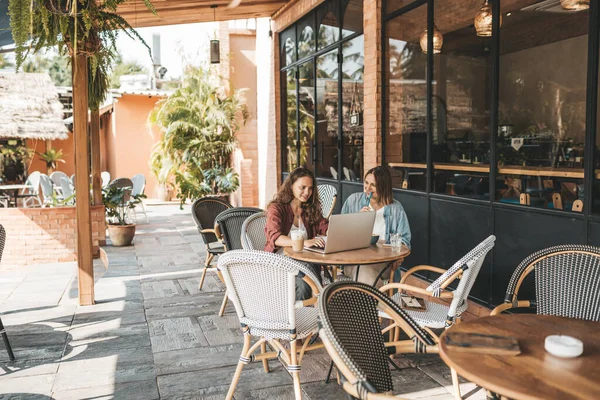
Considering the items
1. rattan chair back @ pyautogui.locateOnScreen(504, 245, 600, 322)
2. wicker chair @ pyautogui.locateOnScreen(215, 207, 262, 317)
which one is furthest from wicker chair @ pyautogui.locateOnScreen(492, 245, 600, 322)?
wicker chair @ pyautogui.locateOnScreen(215, 207, 262, 317)

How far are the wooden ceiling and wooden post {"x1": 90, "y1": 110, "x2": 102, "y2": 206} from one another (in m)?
1.53

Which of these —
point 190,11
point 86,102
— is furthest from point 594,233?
point 190,11

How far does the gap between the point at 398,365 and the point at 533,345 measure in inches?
62.9

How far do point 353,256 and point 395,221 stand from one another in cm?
80

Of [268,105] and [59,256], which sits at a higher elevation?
[268,105]

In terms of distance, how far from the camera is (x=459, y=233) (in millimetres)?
4555

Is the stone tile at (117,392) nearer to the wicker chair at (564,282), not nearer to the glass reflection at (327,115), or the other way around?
the wicker chair at (564,282)

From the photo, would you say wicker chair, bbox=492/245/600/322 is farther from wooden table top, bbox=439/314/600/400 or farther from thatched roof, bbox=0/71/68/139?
thatched roof, bbox=0/71/68/139

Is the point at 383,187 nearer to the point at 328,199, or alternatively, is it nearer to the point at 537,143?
the point at 537,143

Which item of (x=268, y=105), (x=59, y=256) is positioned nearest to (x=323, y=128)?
(x=268, y=105)

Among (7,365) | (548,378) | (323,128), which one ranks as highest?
(323,128)

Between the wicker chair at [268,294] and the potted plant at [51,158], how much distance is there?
46.2 ft

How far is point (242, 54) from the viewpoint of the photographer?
12.4 meters

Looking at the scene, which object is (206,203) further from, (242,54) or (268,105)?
(242,54)
